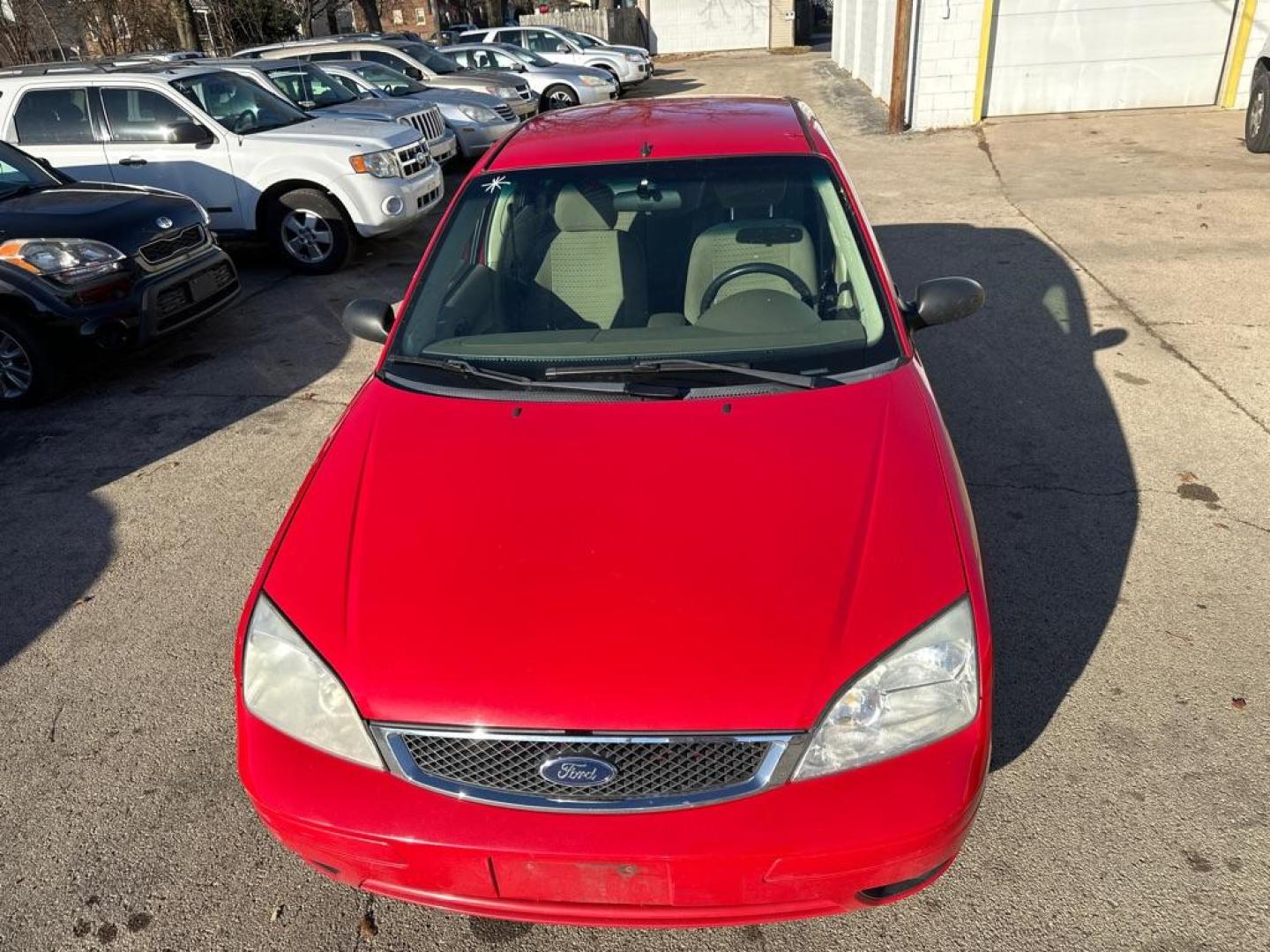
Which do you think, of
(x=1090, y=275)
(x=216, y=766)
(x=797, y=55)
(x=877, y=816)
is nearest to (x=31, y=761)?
(x=216, y=766)

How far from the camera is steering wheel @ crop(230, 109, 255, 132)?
27.5ft

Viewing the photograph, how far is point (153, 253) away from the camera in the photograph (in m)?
6.06

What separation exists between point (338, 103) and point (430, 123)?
1.33m

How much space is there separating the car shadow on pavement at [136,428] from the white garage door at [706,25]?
31.0 m

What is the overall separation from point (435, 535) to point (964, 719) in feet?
4.36

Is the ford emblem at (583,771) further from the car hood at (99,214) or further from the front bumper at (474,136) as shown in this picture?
the front bumper at (474,136)

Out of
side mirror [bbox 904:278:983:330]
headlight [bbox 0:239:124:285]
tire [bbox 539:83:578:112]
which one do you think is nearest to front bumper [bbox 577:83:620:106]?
tire [bbox 539:83:578:112]

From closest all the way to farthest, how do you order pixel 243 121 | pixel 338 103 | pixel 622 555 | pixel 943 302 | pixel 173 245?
pixel 622 555 → pixel 943 302 → pixel 173 245 → pixel 243 121 → pixel 338 103

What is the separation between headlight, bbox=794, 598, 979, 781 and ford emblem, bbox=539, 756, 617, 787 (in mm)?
394

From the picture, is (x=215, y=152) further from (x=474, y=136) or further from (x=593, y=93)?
(x=593, y=93)

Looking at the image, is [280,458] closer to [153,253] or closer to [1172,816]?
[153,253]

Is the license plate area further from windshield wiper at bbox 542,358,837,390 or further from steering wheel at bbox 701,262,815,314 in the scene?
steering wheel at bbox 701,262,815,314

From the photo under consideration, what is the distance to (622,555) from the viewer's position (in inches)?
85.7

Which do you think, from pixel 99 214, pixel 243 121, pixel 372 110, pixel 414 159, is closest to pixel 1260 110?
pixel 414 159
